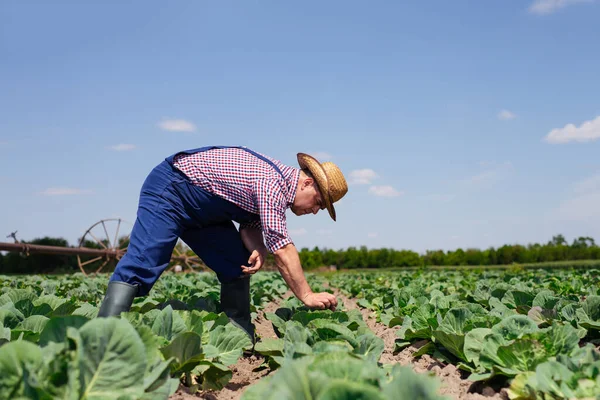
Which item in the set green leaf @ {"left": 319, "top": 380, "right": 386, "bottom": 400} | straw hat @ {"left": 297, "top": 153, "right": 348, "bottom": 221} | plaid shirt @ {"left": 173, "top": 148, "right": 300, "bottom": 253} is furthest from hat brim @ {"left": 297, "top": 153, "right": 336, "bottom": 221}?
green leaf @ {"left": 319, "top": 380, "right": 386, "bottom": 400}

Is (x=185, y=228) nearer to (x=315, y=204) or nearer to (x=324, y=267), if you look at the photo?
(x=315, y=204)

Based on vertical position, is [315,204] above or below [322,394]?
above

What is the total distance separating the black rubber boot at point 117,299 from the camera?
3.51 m

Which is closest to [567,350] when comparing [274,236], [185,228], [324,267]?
[274,236]

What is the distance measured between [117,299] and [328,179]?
180 centimetres

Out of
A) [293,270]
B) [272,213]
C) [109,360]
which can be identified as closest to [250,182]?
[272,213]

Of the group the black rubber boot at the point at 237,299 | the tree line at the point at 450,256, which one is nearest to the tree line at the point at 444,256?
the tree line at the point at 450,256

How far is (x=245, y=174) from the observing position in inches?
149

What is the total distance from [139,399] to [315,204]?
238 centimetres

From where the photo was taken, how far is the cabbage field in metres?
1.78

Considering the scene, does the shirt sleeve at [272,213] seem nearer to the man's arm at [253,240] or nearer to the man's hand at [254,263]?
the man's hand at [254,263]

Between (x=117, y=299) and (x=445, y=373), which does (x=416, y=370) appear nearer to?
(x=445, y=373)

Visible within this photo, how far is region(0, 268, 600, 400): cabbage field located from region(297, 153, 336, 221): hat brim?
90 centimetres

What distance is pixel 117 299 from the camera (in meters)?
3.53
